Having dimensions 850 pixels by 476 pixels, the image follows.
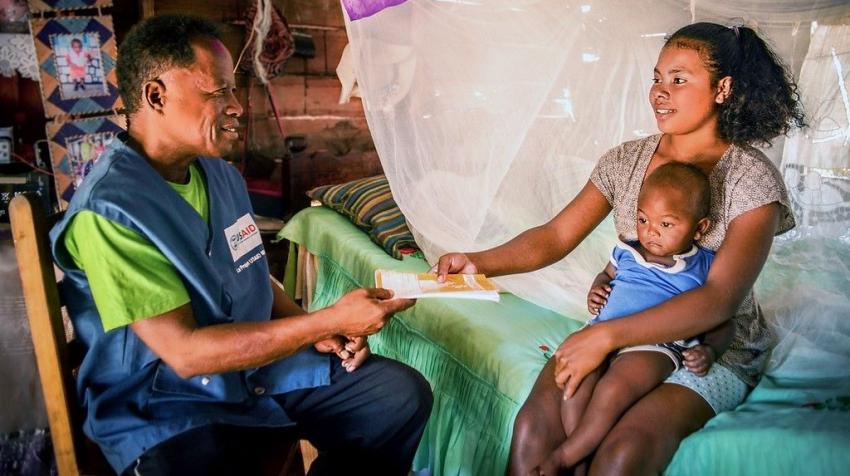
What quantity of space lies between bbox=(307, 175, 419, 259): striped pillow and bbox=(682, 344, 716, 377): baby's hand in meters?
1.44

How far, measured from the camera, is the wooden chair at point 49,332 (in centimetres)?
107

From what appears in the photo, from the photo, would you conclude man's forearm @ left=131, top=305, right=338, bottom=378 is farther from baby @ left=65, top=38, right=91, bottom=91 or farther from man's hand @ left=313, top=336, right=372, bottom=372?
baby @ left=65, top=38, right=91, bottom=91

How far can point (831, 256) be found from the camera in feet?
5.57

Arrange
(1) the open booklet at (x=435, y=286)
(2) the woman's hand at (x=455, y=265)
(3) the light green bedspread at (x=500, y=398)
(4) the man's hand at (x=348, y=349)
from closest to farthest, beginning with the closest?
(3) the light green bedspread at (x=500, y=398) → (1) the open booklet at (x=435, y=286) → (4) the man's hand at (x=348, y=349) → (2) the woman's hand at (x=455, y=265)

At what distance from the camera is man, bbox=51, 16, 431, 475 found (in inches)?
42.4

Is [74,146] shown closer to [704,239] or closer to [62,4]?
[62,4]

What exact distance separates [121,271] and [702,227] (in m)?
1.26

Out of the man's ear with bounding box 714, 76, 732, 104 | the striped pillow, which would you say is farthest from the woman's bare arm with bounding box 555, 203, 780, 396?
the striped pillow

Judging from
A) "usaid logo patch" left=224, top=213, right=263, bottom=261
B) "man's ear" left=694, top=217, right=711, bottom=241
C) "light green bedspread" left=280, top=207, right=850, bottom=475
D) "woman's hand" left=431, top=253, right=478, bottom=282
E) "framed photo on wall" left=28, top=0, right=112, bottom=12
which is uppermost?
"framed photo on wall" left=28, top=0, right=112, bottom=12

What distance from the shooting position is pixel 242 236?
1404mm

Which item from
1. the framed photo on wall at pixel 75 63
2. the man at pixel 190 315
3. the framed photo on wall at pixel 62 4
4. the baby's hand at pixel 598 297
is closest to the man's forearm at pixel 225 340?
the man at pixel 190 315

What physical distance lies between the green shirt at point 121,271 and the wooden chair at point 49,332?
0.20 ft

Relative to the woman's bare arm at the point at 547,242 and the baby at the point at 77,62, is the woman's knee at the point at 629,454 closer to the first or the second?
the woman's bare arm at the point at 547,242

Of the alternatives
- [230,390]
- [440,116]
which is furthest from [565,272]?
[230,390]
